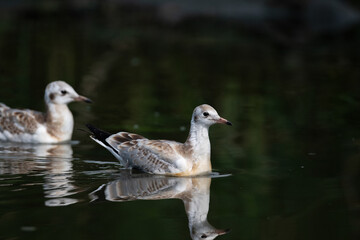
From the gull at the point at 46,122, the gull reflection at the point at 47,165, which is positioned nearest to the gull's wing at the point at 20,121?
the gull at the point at 46,122

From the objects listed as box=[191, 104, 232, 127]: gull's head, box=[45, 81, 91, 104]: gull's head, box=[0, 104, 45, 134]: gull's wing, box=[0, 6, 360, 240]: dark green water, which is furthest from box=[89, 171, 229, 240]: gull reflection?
box=[45, 81, 91, 104]: gull's head

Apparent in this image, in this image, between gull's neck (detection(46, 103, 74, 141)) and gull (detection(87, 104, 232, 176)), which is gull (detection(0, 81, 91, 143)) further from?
gull (detection(87, 104, 232, 176))

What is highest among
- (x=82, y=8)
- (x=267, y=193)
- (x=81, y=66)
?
(x=82, y=8)

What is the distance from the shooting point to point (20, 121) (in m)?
13.0

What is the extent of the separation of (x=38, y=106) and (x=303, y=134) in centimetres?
529

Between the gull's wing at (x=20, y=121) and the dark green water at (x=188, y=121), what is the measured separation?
0.47 m

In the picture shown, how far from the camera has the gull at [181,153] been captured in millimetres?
10438

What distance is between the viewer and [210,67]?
71.1ft

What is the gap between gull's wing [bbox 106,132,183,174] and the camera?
10.5 metres

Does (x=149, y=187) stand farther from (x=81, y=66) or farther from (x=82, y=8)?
(x=82, y=8)

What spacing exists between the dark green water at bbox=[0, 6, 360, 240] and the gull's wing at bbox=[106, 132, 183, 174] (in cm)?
26

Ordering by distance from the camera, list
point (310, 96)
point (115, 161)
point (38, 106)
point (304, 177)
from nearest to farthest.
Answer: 1. point (304, 177)
2. point (115, 161)
3. point (38, 106)
4. point (310, 96)

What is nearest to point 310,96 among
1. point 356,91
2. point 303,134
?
point 356,91

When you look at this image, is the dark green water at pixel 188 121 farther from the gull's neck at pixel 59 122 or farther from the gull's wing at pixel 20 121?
the gull's wing at pixel 20 121
